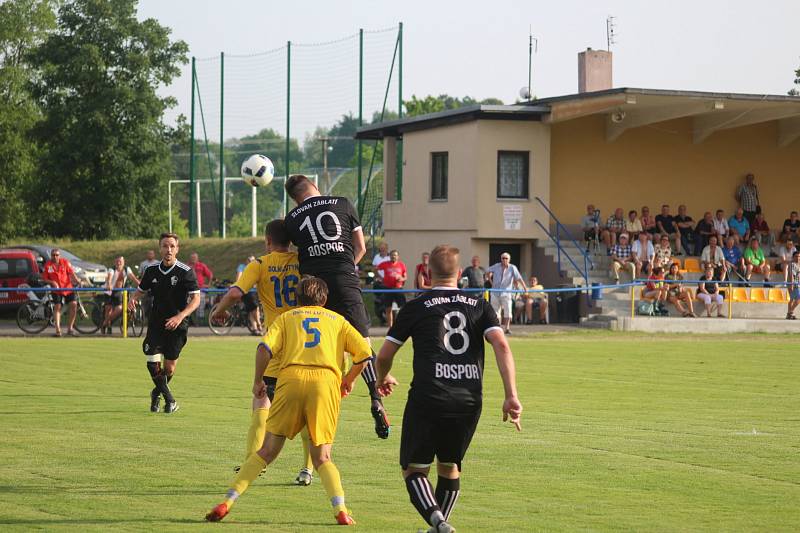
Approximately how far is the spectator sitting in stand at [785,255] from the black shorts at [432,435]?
30.0m

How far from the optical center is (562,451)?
10.7 metres

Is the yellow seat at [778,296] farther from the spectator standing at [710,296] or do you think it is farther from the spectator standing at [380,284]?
the spectator standing at [380,284]

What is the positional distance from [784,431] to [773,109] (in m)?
26.3

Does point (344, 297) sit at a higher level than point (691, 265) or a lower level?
higher

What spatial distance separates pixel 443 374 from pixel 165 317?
752cm

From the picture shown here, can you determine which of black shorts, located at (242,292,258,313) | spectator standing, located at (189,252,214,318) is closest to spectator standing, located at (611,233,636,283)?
black shorts, located at (242,292,258,313)

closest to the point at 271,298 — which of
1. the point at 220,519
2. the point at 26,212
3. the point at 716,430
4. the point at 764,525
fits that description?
the point at 220,519

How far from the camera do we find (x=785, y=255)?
117 feet

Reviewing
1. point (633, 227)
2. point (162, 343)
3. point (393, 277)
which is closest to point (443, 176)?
point (633, 227)

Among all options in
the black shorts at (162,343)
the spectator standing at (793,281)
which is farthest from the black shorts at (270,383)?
the spectator standing at (793,281)

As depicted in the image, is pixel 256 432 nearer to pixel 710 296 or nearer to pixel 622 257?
pixel 710 296

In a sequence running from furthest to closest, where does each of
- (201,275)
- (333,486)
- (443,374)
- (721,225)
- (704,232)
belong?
(721,225), (704,232), (201,275), (333,486), (443,374)

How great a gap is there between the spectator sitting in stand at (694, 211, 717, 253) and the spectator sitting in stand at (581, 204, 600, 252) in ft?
10.1

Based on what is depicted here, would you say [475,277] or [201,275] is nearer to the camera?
[475,277]
